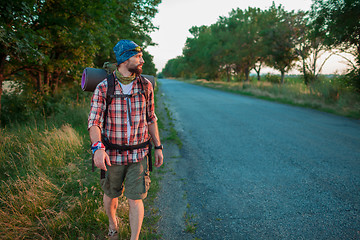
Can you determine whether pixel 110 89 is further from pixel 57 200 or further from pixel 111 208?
pixel 57 200

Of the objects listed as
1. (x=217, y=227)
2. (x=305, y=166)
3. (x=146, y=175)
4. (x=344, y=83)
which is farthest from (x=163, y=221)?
(x=344, y=83)

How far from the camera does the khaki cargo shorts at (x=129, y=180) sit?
6.88ft

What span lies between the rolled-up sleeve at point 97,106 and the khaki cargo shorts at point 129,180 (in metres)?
0.46

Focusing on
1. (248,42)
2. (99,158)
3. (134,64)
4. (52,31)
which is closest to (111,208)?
(99,158)

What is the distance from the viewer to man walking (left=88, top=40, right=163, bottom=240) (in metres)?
2.02

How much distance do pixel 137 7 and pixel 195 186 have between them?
A: 11.0 meters

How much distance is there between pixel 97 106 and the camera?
6.49 feet

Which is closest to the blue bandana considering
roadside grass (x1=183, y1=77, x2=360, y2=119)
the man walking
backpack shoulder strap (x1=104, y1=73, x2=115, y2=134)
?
the man walking

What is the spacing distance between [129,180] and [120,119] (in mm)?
567

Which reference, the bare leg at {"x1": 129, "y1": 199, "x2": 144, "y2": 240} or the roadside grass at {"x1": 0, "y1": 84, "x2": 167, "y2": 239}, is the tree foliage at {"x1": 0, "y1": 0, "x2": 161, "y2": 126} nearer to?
the roadside grass at {"x1": 0, "y1": 84, "x2": 167, "y2": 239}

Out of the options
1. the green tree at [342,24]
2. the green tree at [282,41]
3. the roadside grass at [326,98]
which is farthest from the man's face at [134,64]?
the green tree at [282,41]

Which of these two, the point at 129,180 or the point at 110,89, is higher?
the point at 110,89

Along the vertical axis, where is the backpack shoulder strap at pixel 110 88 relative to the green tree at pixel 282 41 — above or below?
below

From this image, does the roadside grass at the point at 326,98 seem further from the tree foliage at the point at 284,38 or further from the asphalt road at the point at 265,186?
the asphalt road at the point at 265,186
